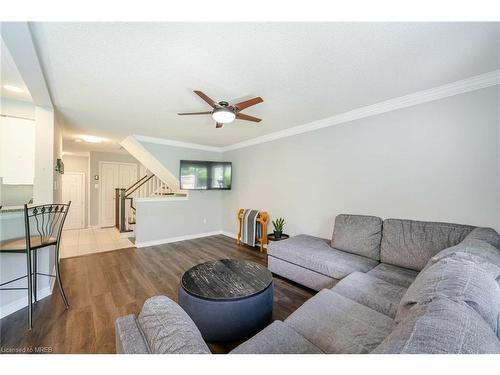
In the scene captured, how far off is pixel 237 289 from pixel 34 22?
2410 mm

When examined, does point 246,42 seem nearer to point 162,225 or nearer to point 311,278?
point 311,278

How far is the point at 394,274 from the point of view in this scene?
6.31 feet

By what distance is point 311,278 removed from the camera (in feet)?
7.77

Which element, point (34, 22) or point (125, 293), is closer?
point (34, 22)

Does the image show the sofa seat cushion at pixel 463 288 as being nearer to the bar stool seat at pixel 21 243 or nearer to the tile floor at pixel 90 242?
the bar stool seat at pixel 21 243


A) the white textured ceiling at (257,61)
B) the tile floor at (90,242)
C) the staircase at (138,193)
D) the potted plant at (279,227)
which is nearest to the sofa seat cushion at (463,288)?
the white textured ceiling at (257,61)

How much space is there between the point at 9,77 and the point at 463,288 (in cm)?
404

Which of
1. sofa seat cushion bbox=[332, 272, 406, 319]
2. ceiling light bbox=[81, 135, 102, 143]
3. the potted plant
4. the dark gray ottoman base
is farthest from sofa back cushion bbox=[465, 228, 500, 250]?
ceiling light bbox=[81, 135, 102, 143]

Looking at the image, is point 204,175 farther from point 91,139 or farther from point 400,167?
point 400,167

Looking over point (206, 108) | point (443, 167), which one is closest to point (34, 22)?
point (206, 108)

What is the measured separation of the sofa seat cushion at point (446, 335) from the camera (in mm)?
547

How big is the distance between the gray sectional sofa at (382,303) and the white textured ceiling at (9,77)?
2.25 metres

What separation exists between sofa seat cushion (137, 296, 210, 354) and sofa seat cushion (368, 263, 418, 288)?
6.04 ft

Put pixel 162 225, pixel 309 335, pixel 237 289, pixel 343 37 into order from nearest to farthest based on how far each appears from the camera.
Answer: pixel 309 335, pixel 343 37, pixel 237 289, pixel 162 225
